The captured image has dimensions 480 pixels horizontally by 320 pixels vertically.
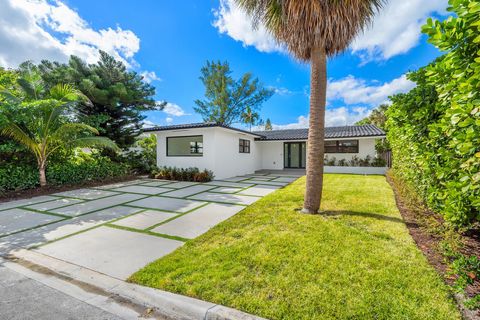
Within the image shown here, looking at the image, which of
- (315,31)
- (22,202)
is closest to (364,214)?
(315,31)

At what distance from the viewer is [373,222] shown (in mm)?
4691

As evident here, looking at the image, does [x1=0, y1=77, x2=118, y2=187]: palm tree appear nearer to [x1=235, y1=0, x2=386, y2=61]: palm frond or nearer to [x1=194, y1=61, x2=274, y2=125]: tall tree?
[x1=235, y1=0, x2=386, y2=61]: palm frond

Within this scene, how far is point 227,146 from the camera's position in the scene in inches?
528

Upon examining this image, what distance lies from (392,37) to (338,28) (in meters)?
3.54

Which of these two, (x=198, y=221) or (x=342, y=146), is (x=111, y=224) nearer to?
(x=198, y=221)

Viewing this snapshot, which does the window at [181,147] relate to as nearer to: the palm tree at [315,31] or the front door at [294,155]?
the front door at [294,155]

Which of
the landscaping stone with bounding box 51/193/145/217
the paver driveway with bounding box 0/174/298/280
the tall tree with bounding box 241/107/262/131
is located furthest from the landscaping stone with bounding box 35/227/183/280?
the tall tree with bounding box 241/107/262/131

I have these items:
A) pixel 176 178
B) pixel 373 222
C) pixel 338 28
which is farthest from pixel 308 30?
pixel 176 178

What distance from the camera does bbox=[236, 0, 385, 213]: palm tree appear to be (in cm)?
465

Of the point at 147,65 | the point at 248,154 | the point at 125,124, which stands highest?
the point at 147,65

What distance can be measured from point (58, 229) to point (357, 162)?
15771mm

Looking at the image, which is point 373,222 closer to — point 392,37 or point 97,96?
point 392,37

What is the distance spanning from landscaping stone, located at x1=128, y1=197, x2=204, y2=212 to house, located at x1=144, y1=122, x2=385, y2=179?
5.13 m

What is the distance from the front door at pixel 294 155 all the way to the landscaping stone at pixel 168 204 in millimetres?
12922
